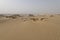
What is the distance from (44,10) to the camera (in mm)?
1198

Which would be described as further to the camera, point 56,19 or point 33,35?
point 56,19

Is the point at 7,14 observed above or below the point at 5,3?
below

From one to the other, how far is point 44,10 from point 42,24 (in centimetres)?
18

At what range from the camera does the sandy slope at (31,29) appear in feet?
3.24

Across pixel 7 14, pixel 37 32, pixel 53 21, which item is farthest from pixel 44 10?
pixel 7 14

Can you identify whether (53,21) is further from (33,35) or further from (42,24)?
(33,35)

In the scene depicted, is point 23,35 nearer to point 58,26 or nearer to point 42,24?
point 42,24

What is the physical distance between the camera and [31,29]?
1062 millimetres

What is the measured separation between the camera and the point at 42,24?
1103 mm

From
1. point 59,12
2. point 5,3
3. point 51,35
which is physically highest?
point 5,3

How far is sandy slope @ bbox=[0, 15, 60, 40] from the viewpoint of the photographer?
38.9 inches

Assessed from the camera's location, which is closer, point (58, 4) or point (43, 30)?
point (43, 30)

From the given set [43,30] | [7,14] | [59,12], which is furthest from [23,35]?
[59,12]

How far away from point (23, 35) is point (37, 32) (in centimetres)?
13
